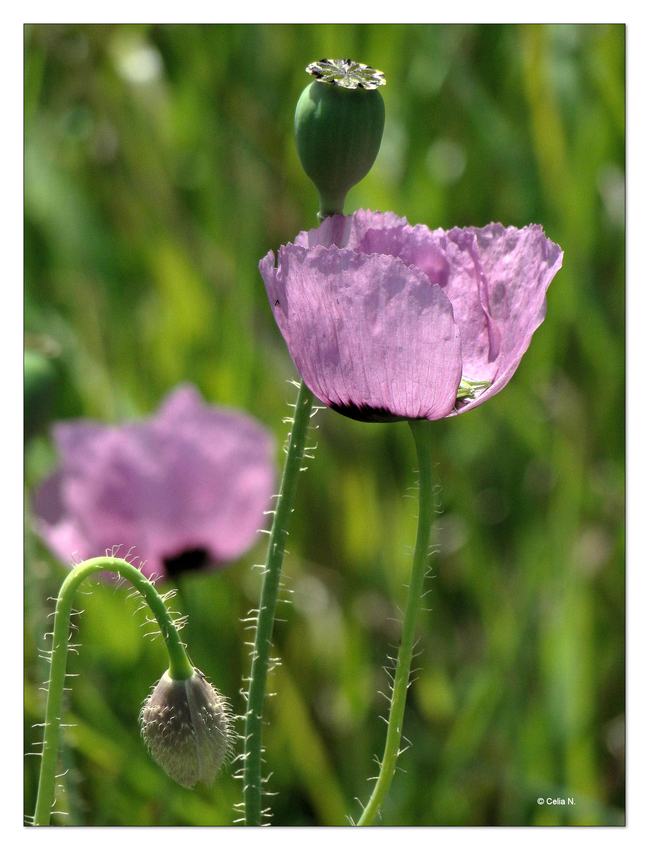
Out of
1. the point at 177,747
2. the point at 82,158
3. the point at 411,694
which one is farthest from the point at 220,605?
the point at 177,747

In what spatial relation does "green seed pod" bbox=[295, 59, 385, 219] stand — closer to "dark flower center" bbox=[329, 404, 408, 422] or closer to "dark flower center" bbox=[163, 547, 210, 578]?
"dark flower center" bbox=[329, 404, 408, 422]

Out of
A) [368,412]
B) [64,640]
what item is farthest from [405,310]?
[64,640]

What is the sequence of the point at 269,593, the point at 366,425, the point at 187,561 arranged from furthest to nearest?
1. the point at 366,425
2. the point at 187,561
3. the point at 269,593

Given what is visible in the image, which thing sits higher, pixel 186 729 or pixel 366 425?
pixel 366 425

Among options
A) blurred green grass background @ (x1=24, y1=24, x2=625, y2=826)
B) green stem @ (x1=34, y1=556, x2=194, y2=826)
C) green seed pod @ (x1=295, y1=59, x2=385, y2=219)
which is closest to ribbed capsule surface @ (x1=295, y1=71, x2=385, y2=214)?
green seed pod @ (x1=295, y1=59, x2=385, y2=219)

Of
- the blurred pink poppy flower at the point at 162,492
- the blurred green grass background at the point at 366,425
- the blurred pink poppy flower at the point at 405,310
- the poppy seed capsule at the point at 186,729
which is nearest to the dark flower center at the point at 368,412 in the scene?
the blurred pink poppy flower at the point at 405,310

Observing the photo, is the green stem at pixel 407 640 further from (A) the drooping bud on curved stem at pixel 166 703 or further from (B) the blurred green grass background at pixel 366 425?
(B) the blurred green grass background at pixel 366 425

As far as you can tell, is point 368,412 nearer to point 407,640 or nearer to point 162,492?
point 407,640
